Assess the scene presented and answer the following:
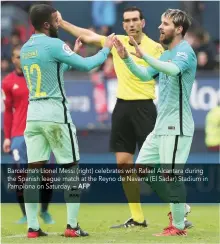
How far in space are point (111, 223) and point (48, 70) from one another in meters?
2.77

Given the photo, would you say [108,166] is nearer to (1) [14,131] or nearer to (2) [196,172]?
(2) [196,172]

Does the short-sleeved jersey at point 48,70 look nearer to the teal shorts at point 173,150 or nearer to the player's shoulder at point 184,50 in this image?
the player's shoulder at point 184,50

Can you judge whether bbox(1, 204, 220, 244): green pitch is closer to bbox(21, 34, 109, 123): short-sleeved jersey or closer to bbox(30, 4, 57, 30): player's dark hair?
bbox(21, 34, 109, 123): short-sleeved jersey

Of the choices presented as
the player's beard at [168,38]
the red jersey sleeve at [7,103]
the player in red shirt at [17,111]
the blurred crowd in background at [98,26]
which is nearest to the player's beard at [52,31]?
the player's beard at [168,38]

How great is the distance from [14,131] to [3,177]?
3.07 metres

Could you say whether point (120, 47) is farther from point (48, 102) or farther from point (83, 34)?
point (83, 34)

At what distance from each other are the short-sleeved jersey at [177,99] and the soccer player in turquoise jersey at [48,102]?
2.46 ft

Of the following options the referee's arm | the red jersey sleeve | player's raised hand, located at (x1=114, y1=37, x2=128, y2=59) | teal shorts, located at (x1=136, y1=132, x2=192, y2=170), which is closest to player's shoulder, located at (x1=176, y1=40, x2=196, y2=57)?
player's raised hand, located at (x1=114, y1=37, x2=128, y2=59)

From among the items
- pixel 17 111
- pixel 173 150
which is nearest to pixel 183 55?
pixel 173 150

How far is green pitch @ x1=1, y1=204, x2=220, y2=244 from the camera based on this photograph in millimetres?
8969

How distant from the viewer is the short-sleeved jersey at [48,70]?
8992mm

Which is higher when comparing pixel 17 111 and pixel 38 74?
pixel 38 74

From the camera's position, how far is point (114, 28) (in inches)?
775

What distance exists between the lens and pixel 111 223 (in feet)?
36.2
